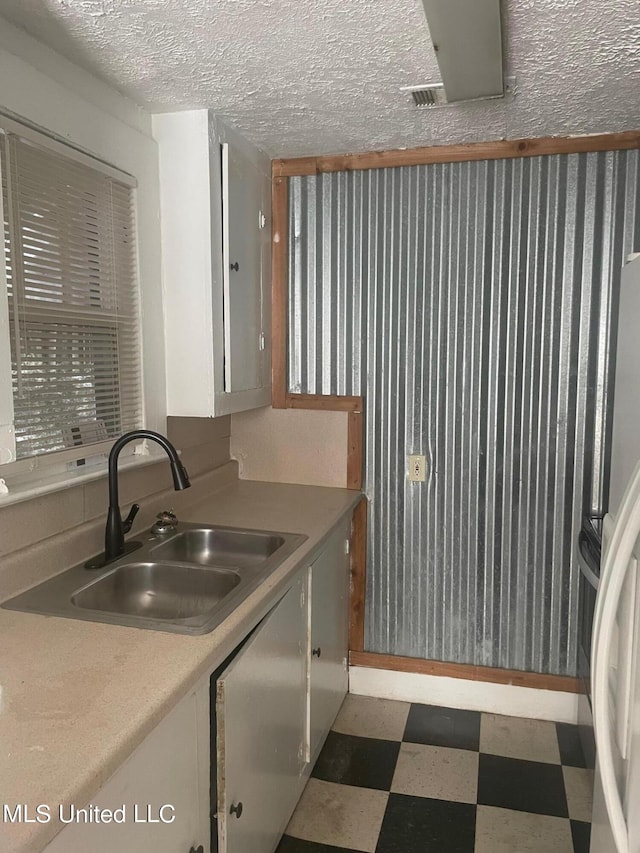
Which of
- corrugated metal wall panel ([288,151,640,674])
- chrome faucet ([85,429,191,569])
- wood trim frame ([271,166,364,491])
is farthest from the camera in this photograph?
wood trim frame ([271,166,364,491])

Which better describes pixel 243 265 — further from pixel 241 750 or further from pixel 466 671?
pixel 466 671

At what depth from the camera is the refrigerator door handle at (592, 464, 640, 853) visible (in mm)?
1152

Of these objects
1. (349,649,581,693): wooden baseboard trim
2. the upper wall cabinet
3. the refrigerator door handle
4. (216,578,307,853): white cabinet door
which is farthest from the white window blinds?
(349,649,581,693): wooden baseboard trim

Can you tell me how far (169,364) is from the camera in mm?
2219

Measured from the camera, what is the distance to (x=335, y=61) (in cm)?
175

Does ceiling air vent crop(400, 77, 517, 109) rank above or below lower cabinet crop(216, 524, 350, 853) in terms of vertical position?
above

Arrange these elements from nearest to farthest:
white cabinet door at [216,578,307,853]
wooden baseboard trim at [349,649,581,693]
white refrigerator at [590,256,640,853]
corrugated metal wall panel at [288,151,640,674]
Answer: white refrigerator at [590,256,640,853], white cabinet door at [216,578,307,853], corrugated metal wall panel at [288,151,640,674], wooden baseboard trim at [349,649,581,693]

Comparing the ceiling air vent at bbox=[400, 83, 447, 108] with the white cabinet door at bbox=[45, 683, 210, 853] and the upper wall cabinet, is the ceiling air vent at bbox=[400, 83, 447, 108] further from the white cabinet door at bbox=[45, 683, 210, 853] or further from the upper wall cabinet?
the white cabinet door at bbox=[45, 683, 210, 853]

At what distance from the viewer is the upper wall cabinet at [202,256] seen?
2.13 m

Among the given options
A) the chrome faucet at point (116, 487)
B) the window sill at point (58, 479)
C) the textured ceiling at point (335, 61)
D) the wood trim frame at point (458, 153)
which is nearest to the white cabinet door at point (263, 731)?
the chrome faucet at point (116, 487)

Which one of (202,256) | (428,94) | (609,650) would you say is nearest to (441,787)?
(609,650)

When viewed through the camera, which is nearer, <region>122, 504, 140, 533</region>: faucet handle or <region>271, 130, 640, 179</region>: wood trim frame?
<region>122, 504, 140, 533</region>: faucet handle

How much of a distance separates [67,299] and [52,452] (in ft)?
1.32

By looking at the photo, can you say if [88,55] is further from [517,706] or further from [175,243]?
[517,706]
